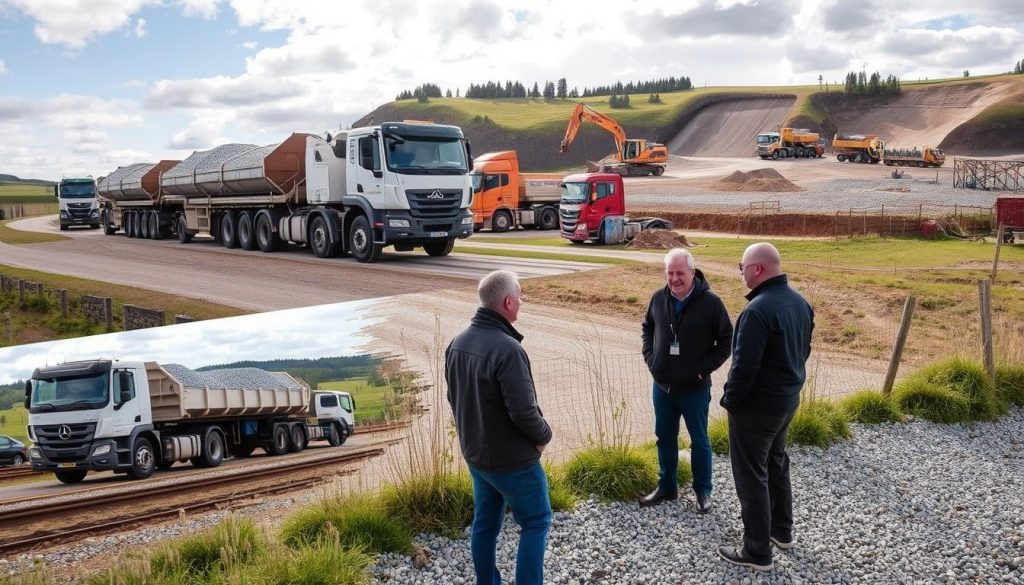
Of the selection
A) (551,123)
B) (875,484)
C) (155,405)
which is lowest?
(875,484)

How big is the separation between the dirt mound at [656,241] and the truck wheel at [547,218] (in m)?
8.42

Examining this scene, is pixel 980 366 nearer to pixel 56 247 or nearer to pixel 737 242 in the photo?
pixel 737 242

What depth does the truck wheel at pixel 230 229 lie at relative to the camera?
19500mm

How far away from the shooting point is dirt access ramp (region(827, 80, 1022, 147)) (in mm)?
81312

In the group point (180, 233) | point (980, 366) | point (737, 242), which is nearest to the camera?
point (980, 366)

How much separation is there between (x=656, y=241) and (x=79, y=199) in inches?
819

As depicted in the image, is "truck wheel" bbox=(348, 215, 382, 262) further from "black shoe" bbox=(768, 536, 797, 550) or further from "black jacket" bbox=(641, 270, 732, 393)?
"black shoe" bbox=(768, 536, 797, 550)

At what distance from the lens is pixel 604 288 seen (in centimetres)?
1564

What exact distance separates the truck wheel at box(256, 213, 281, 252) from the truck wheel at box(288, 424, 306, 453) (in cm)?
915

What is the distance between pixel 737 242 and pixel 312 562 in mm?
21119

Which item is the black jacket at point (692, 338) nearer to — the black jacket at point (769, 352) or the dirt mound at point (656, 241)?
the black jacket at point (769, 352)

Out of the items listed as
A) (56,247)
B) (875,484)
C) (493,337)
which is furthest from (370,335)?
(56,247)

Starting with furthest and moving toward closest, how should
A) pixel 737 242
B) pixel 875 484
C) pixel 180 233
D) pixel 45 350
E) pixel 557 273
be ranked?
pixel 737 242 → pixel 180 233 → pixel 557 273 → pixel 875 484 → pixel 45 350

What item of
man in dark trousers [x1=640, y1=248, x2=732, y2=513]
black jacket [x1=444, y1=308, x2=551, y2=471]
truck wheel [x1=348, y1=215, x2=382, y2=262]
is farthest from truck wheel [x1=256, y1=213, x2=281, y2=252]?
black jacket [x1=444, y1=308, x2=551, y2=471]
